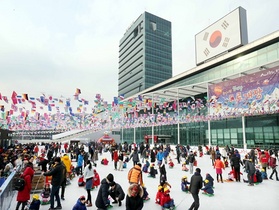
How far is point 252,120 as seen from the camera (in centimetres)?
3094

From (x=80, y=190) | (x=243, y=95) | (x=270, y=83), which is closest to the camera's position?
(x=80, y=190)

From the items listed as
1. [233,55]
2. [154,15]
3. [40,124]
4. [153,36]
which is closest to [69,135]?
[40,124]

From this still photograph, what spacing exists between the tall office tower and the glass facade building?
5463 cm

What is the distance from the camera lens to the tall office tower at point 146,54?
3922 inches

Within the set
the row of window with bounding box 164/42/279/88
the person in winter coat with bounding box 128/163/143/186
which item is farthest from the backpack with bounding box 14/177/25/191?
the row of window with bounding box 164/42/279/88

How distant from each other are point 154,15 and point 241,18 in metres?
77.2

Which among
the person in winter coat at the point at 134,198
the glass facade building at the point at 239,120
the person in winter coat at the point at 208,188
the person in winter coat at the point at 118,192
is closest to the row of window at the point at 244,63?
the glass facade building at the point at 239,120

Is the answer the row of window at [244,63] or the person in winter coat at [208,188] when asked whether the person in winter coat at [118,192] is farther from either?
the row of window at [244,63]

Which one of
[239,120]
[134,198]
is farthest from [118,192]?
[239,120]

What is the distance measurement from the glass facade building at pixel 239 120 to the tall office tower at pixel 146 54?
54.6 m

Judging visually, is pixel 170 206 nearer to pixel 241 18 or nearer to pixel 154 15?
pixel 241 18

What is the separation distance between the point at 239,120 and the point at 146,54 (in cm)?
7232

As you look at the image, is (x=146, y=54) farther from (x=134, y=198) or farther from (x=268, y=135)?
Result: (x=134, y=198)

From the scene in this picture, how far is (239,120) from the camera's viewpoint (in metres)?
32.9
